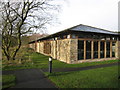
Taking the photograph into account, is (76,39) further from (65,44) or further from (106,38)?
(106,38)

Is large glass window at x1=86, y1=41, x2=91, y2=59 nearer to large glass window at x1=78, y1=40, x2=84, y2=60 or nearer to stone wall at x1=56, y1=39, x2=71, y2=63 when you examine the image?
large glass window at x1=78, y1=40, x2=84, y2=60

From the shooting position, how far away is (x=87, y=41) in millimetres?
12383

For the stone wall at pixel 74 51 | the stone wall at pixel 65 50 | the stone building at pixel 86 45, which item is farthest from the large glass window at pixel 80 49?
the stone wall at pixel 65 50

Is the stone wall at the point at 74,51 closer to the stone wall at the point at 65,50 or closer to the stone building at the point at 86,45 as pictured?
the stone building at the point at 86,45

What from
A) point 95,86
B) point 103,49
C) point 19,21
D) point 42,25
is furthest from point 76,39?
point 19,21

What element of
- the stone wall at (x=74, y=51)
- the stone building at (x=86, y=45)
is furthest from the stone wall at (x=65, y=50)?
the stone wall at (x=74, y=51)

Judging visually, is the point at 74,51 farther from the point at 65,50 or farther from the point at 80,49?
the point at 65,50

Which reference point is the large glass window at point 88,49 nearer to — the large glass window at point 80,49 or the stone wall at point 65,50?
the large glass window at point 80,49

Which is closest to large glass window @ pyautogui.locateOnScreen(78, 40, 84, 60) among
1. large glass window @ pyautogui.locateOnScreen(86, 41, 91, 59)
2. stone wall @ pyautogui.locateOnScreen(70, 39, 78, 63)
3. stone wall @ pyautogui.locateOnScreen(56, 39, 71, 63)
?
stone wall @ pyautogui.locateOnScreen(70, 39, 78, 63)

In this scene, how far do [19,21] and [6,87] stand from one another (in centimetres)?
1028

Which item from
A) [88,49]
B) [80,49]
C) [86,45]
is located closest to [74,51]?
[80,49]

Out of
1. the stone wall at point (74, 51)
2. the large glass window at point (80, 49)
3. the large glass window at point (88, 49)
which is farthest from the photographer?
the large glass window at point (88, 49)

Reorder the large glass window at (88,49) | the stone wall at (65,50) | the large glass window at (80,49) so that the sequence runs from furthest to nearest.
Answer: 1. the large glass window at (88,49)
2. the large glass window at (80,49)
3. the stone wall at (65,50)

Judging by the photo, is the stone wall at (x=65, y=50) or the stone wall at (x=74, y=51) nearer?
the stone wall at (x=74, y=51)
